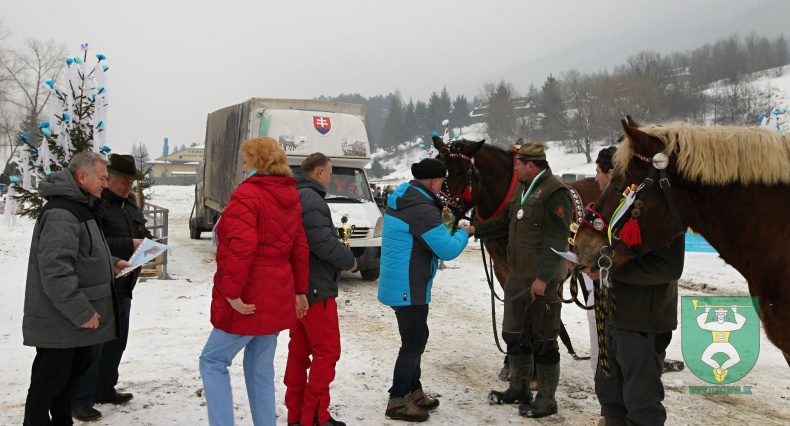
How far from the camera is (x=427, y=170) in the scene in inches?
175

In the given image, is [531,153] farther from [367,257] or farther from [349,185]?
[349,185]

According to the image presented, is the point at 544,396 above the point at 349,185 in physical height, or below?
below

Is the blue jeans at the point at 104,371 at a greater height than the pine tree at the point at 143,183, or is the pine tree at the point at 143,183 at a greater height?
the pine tree at the point at 143,183

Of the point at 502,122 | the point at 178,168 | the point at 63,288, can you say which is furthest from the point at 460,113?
the point at 63,288

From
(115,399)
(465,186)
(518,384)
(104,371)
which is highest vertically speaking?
(465,186)

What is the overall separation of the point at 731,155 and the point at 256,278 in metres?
2.57

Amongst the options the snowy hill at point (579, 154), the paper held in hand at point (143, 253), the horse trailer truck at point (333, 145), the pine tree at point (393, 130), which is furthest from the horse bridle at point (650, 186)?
the pine tree at point (393, 130)

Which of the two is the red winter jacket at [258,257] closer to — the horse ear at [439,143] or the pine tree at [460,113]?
the horse ear at [439,143]

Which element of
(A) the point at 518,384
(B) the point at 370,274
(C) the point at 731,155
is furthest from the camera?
(B) the point at 370,274

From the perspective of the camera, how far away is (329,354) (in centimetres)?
405

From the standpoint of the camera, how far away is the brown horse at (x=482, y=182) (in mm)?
5617

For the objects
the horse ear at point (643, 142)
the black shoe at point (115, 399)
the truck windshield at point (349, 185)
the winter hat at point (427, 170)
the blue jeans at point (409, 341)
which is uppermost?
the horse ear at point (643, 142)

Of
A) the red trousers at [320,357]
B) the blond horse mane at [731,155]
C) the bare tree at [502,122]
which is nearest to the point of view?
the blond horse mane at [731,155]

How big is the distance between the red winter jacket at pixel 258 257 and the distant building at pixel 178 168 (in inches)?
3028
